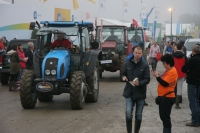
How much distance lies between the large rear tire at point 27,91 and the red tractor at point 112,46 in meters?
7.24

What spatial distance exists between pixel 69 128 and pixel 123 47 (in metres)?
11.2

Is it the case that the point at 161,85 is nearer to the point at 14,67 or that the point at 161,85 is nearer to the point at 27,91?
the point at 27,91

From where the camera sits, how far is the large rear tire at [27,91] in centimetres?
1126

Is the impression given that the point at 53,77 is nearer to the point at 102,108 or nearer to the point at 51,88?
the point at 51,88

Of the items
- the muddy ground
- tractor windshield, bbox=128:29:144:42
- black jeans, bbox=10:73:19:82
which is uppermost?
tractor windshield, bbox=128:29:144:42

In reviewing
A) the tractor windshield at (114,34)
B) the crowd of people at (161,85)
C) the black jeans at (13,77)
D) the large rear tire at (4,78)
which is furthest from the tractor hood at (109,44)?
the crowd of people at (161,85)

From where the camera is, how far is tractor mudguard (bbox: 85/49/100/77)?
12387mm

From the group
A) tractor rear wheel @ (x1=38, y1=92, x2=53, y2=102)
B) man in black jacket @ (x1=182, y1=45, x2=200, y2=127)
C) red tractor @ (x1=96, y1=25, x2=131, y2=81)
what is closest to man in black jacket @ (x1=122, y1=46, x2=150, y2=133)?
man in black jacket @ (x1=182, y1=45, x2=200, y2=127)

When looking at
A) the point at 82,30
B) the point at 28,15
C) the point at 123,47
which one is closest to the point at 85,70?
the point at 82,30

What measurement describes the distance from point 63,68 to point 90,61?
53.4 inches

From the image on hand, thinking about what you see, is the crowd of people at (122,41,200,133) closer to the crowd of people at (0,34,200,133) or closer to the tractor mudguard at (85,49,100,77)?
the crowd of people at (0,34,200,133)

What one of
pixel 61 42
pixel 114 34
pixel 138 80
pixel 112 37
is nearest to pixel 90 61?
pixel 61 42

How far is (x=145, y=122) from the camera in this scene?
A: 9.89 metres

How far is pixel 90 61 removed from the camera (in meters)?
12.6
